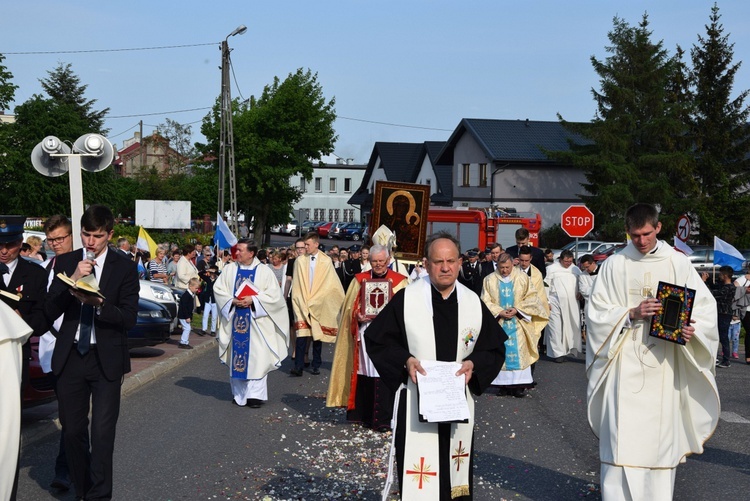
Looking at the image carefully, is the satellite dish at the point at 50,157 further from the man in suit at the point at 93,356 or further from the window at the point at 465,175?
the window at the point at 465,175

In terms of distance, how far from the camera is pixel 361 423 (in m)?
10.1

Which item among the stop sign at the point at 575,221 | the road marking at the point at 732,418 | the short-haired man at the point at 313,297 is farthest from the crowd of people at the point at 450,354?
the stop sign at the point at 575,221

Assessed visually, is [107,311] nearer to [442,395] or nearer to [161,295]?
[442,395]

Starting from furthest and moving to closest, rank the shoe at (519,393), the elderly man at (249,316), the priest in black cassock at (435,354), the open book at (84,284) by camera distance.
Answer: the shoe at (519,393)
the elderly man at (249,316)
the open book at (84,284)
the priest in black cassock at (435,354)

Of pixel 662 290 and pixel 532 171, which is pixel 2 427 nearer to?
pixel 662 290

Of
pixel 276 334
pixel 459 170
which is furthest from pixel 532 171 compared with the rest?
pixel 276 334

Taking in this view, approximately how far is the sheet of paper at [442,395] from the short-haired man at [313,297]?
8.51 metres

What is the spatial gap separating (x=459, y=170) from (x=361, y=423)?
5023 cm

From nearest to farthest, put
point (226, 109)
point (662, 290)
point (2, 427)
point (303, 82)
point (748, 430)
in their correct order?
point (2, 427) < point (662, 290) < point (748, 430) < point (226, 109) < point (303, 82)

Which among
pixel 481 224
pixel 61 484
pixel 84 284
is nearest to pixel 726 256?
pixel 61 484

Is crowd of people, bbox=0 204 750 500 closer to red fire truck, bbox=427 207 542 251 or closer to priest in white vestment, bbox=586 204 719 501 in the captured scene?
priest in white vestment, bbox=586 204 719 501

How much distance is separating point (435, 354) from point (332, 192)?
95.4 meters

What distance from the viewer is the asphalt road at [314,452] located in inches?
285

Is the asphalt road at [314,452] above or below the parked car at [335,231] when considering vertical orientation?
below
